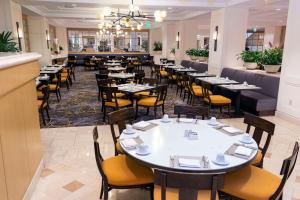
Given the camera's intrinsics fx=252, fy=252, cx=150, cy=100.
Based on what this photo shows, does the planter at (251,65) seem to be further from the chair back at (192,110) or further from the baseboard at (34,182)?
the baseboard at (34,182)

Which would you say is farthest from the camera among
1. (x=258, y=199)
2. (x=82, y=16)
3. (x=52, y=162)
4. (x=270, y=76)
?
(x=82, y=16)

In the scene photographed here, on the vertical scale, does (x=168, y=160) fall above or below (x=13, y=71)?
below

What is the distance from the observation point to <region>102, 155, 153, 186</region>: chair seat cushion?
2.26m

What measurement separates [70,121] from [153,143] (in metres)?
3.48

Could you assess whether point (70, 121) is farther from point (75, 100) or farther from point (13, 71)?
point (13, 71)

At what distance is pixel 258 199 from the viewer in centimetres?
201

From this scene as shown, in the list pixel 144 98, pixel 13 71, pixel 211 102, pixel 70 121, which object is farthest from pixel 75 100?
pixel 13 71

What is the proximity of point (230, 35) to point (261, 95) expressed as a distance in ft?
9.45

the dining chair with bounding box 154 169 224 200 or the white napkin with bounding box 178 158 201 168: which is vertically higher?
the dining chair with bounding box 154 169 224 200

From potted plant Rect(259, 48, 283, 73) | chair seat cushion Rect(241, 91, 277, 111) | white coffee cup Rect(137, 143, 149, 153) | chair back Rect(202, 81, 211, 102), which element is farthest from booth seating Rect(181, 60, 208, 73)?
white coffee cup Rect(137, 143, 149, 153)

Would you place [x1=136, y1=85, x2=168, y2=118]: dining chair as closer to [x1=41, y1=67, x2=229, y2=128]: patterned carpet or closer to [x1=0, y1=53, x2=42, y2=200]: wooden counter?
[x1=41, y1=67, x2=229, y2=128]: patterned carpet

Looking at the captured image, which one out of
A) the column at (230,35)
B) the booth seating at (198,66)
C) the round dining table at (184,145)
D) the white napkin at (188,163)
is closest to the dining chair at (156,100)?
the round dining table at (184,145)

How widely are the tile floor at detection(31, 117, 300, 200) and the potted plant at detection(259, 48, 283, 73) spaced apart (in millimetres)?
1938

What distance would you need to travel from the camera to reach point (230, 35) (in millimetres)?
8281
